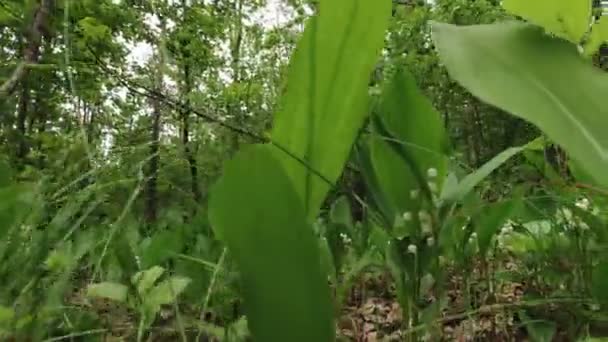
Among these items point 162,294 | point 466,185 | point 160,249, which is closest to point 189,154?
point 160,249

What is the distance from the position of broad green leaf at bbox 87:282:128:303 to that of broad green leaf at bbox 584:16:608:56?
0.50 m

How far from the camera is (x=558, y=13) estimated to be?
54cm

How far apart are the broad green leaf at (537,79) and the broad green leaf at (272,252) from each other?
0.16m

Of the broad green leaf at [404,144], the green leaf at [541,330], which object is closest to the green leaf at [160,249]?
the broad green leaf at [404,144]

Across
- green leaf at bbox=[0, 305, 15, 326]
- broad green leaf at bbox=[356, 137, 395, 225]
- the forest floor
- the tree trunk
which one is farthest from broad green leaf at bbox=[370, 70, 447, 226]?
green leaf at bbox=[0, 305, 15, 326]

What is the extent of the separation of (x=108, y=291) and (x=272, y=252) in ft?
0.73

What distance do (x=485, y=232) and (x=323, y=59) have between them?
349 millimetres

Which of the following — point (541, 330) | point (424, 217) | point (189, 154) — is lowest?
point (541, 330)

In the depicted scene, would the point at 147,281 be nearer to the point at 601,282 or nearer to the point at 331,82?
the point at 331,82

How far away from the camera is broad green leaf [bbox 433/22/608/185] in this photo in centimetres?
45

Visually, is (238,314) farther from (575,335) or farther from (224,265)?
(575,335)

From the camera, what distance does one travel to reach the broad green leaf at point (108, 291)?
57cm

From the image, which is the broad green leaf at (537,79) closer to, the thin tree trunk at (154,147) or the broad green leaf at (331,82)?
the broad green leaf at (331,82)

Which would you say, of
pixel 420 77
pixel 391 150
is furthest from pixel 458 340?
pixel 420 77
